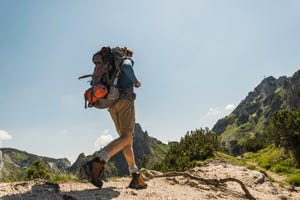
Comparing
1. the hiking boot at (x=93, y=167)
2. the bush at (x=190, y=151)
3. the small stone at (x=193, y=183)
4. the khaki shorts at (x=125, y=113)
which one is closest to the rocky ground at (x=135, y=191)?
the small stone at (x=193, y=183)

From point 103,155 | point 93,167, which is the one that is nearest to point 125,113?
point 103,155

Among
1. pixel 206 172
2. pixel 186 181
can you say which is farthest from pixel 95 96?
pixel 206 172

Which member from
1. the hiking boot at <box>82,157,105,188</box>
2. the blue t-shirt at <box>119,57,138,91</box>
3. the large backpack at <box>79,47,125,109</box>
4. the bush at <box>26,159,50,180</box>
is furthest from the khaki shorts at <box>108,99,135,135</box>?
the bush at <box>26,159,50,180</box>

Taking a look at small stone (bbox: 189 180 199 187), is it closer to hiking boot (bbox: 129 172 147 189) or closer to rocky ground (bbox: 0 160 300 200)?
rocky ground (bbox: 0 160 300 200)

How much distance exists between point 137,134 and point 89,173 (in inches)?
7642

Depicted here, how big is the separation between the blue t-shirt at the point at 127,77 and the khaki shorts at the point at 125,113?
38 centimetres

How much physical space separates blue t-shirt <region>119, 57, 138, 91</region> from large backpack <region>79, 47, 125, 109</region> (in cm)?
12

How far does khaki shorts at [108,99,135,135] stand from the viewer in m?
6.10

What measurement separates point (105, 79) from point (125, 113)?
0.84 meters

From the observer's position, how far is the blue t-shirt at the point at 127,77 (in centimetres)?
619

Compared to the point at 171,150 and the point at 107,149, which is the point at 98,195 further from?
the point at 171,150

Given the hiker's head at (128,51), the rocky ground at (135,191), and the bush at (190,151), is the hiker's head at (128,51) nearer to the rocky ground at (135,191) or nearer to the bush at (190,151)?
the rocky ground at (135,191)

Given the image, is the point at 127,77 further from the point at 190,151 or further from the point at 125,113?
the point at 190,151

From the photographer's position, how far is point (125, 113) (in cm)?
616
